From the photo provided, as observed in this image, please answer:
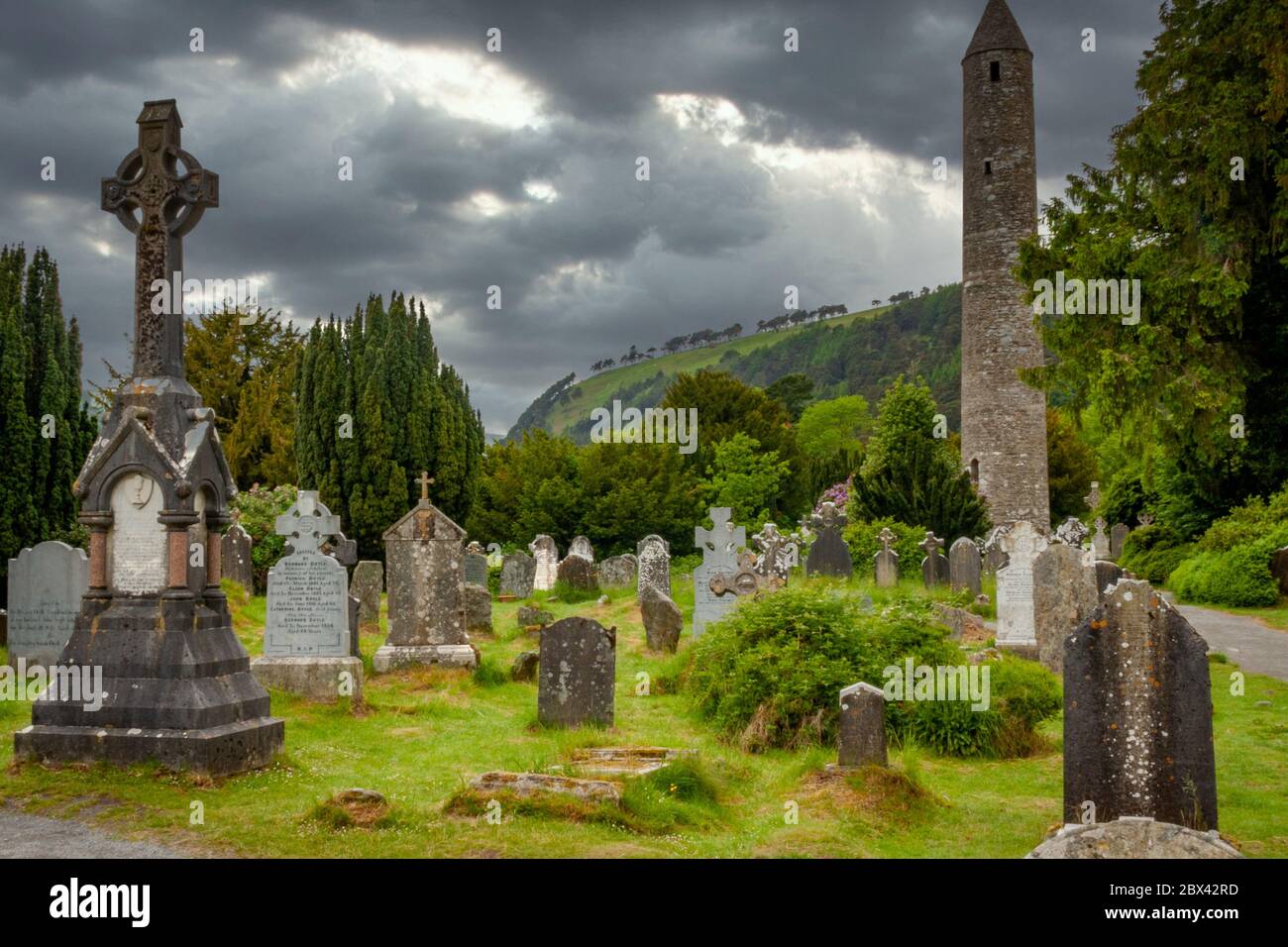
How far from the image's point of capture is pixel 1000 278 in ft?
116

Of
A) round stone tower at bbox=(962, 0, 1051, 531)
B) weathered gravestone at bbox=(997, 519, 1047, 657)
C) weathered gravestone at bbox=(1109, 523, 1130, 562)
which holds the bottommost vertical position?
weathered gravestone at bbox=(997, 519, 1047, 657)

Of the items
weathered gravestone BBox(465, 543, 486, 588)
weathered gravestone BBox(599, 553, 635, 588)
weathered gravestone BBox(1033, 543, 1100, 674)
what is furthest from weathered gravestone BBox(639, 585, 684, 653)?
weathered gravestone BBox(599, 553, 635, 588)

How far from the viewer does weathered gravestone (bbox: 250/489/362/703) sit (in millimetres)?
11305

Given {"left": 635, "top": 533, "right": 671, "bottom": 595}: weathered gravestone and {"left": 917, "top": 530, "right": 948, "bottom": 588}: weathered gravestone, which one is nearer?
{"left": 635, "top": 533, "right": 671, "bottom": 595}: weathered gravestone

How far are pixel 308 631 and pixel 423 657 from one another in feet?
6.57

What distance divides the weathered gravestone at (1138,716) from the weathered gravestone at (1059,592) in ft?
21.7

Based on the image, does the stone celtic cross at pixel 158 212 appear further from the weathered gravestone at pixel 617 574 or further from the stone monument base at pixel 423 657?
the weathered gravestone at pixel 617 574

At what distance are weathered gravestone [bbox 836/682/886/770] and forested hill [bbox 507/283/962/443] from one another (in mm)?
78767

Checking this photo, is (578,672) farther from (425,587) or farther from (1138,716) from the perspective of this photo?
(1138,716)

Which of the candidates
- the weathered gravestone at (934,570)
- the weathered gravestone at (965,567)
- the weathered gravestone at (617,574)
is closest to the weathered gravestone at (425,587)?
the weathered gravestone at (617,574)

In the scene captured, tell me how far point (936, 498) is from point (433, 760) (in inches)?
857

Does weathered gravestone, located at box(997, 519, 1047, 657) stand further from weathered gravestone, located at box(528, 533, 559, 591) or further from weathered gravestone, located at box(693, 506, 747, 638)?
weathered gravestone, located at box(528, 533, 559, 591)

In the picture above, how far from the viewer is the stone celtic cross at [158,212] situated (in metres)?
8.78
